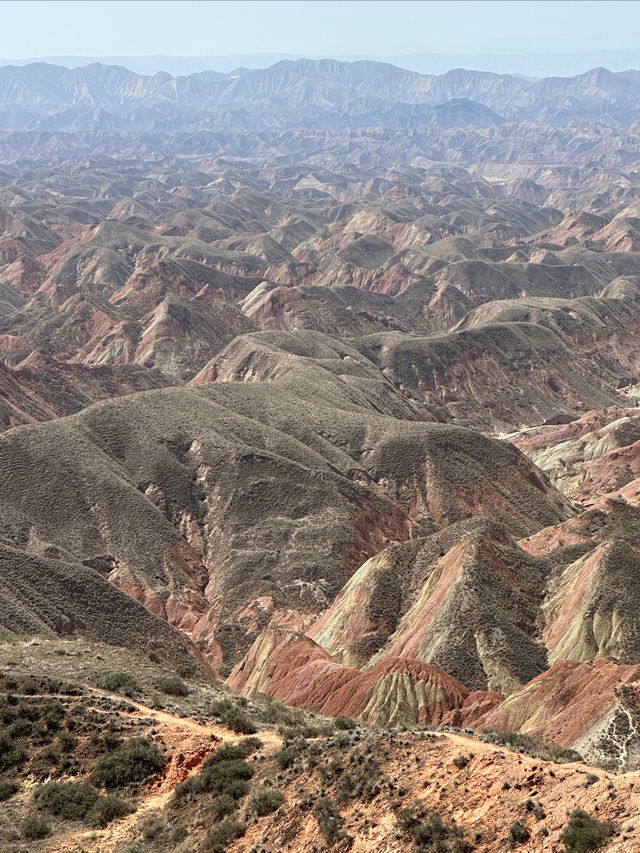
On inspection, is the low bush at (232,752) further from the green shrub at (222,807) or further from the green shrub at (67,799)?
the green shrub at (67,799)

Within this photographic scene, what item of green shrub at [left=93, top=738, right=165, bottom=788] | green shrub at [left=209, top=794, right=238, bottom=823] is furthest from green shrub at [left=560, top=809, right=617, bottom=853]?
green shrub at [left=93, top=738, right=165, bottom=788]

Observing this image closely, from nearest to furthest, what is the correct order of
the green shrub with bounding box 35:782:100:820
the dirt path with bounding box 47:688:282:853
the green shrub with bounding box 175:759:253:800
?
Result: the dirt path with bounding box 47:688:282:853 → the green shrub with bounding box 175:759:253:800 → the green shrub with bounding box 35:782:100:820

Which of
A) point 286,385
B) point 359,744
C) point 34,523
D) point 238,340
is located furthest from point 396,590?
point 238,340

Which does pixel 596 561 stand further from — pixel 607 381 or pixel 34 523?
pixel 607 381

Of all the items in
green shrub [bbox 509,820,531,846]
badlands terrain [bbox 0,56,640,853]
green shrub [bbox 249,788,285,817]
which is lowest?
badlands terrain [bbox 0,56,640,853]

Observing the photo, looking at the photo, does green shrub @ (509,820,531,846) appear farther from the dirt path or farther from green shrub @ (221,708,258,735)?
green shrub @ (221,708,258,735)

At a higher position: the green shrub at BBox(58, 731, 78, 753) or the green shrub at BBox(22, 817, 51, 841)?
the green shrub at BBox(58, 731, 78, 753)

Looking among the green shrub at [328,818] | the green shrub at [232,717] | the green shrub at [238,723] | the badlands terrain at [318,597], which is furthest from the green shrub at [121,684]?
the green shrub at [328,818]
